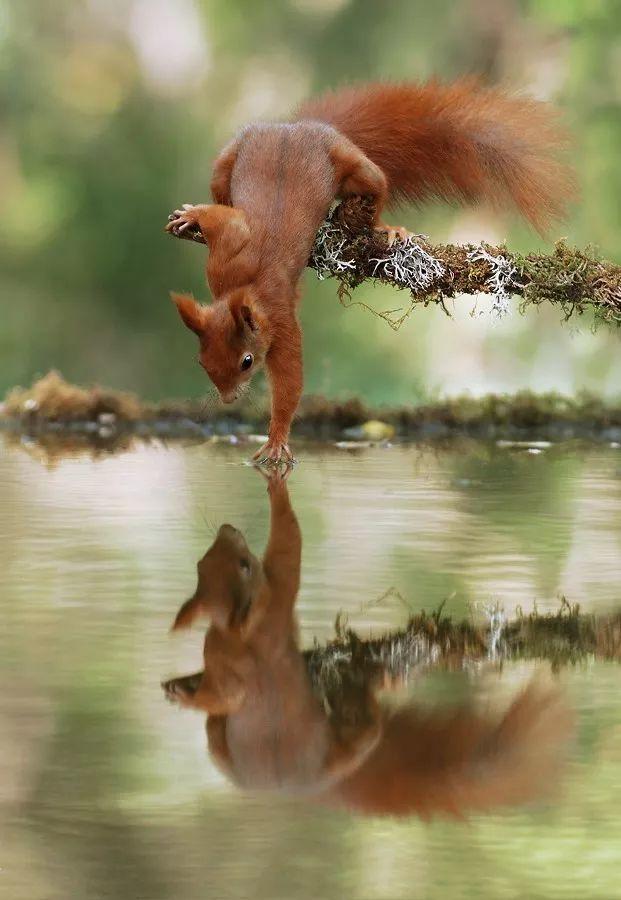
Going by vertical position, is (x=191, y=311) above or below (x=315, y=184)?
below

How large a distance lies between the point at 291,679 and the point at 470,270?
2.40 metres

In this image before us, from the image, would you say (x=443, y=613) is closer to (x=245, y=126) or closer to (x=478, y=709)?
(x=478, y=709)

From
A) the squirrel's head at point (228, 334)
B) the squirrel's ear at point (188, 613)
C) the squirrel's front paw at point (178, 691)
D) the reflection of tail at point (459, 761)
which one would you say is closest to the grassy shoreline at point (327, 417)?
the squirrel's head at point (228, 334)

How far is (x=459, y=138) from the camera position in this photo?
4402mm

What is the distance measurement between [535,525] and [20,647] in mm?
1539

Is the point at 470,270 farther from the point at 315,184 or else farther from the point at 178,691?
the point at 178,691

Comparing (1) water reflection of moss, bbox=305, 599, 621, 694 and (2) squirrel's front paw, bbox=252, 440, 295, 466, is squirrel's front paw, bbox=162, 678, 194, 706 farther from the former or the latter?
(2) squirrel's front paw, bbox=252, 440, 295, 466

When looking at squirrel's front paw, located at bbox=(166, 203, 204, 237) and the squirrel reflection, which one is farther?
squirrel's front paw, located at bbox=(166, 203, 204, 237)

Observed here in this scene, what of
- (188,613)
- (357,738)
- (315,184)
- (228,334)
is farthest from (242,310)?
(357,738)

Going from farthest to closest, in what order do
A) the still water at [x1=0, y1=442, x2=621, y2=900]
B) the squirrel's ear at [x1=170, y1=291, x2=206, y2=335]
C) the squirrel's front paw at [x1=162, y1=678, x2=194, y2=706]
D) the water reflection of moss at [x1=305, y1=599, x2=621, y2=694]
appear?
the squirrel's ear at [x1=170, y1=291, x2=206, y2=335]
the water reflection of moss at [x1=305, y1=599, x2=621, y2=694]
the squirrel's front paw at [x1=162, y1=678, x2=194, y2=706]
the still water at [x1=0, y1=442, x2=621, y2=900]

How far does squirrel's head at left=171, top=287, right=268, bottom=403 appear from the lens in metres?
3.58

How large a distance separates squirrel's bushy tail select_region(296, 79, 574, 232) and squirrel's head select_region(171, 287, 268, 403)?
89 cm

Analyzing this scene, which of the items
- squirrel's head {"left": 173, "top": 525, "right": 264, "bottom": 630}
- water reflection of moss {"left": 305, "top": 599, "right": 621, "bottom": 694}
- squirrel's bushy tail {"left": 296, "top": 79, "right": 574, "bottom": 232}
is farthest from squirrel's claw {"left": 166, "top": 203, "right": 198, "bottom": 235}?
→ water reflection of moss {"left": 305, "top": 599, "right": 621, "bottom": 694}

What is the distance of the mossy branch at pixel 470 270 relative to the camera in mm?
4070
